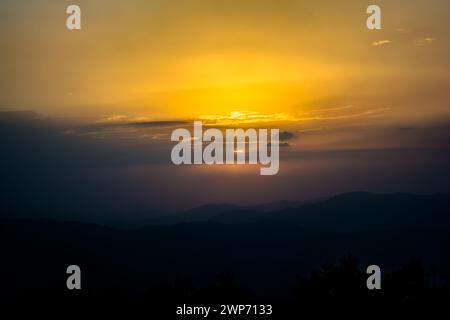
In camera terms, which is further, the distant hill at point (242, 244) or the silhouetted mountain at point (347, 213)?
the distant hill at point (242, 244)

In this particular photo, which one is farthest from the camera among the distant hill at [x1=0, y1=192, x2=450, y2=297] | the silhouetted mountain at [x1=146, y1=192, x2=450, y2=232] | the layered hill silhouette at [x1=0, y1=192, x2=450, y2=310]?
the distant hill at [x1=0, y1=192, x2=450, y2=297]

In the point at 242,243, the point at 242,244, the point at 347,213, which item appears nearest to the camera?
the point at 242,244

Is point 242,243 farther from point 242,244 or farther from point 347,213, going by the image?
point 347,213

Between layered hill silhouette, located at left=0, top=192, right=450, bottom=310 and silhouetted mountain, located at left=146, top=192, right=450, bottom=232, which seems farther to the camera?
layered hill silhouette, located at left=0, top=192, right=450, bottom=310

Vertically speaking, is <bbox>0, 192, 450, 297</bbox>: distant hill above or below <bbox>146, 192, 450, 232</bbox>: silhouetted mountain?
below

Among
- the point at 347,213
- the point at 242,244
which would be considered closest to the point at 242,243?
the point at 242,244

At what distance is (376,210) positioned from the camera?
59094 mm

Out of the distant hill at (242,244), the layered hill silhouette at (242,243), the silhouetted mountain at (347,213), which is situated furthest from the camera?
the distant hill at (242,244)

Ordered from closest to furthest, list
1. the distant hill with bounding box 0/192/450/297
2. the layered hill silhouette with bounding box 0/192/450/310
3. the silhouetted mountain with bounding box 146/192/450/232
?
the silhouetted mountain with bounding box 146/192/450/232, the layered hill silhouette with bounding box 0/192/450/310, the distant hill with bounding box 0/192/450/297

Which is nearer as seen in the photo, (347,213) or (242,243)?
(242,243)

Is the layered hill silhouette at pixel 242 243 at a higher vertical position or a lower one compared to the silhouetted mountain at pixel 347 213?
lower

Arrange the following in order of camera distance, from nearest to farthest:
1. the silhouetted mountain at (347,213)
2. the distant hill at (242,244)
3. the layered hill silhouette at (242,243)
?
1. the silhouetted mountain at (347,213)
2. the layered hill silhouette at (242,243)
3. the distant hill at (242,244)
